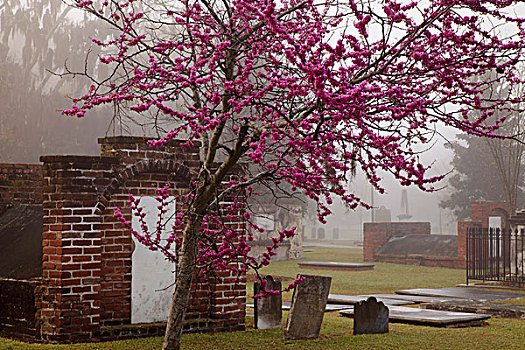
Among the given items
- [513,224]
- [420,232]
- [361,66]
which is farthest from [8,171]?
[420,232]

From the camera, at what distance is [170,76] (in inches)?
269

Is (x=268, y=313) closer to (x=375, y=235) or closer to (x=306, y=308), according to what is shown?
(x=306, y=308)

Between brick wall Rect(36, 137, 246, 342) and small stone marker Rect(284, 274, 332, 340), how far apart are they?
995 mm

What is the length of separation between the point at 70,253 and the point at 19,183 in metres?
5.23

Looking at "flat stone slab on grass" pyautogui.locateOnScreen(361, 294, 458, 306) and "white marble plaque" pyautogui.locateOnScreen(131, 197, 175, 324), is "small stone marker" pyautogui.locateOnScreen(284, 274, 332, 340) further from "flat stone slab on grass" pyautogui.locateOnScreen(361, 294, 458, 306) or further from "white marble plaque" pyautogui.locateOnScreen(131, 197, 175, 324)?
"flat stone slab on grass" pyautogui.locateOnScreen(361, 294, 458, 306)

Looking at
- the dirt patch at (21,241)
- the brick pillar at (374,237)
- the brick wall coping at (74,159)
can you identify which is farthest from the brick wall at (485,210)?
the brick wall coping at (74,159)

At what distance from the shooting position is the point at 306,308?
9406 millimetres

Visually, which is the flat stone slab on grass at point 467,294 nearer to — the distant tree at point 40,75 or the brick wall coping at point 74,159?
the brick wall coping at point 74,159

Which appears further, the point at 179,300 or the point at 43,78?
the point at 43,78

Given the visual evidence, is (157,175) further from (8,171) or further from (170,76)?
(8,171)

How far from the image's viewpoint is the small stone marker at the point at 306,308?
9328 millimetres

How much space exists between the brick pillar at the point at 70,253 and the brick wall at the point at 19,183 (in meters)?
4.69

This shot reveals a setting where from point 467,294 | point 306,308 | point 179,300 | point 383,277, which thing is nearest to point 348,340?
point 306,308

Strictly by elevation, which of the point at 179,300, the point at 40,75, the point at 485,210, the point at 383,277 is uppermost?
the point at 40,75
